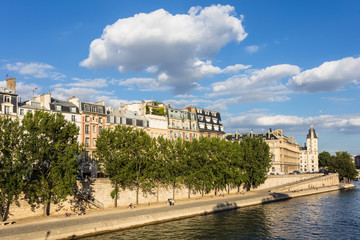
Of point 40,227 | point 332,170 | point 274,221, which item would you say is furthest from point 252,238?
point 332,170

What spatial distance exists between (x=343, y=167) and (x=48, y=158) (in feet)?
413

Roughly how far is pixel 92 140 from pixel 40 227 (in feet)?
111

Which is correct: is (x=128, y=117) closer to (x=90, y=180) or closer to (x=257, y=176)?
(x=90, y=180)

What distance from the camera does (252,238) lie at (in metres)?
44.6

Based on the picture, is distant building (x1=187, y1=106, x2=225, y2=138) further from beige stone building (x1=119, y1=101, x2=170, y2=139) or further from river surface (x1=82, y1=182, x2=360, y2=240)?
river surface (x1=82, y1=182, x2=360, y2=240)

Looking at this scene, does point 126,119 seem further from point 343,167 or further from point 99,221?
point 343,167

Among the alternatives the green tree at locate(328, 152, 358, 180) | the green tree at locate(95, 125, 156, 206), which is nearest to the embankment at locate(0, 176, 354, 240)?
the green tree at locate(95, 125, 156, 206)

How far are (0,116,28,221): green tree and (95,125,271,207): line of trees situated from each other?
16.4 metres

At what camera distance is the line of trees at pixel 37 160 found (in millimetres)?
48594

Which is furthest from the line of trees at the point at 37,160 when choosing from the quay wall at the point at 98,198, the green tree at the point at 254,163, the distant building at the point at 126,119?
the green tree at the point at 254,163

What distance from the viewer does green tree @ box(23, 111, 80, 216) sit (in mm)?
51438

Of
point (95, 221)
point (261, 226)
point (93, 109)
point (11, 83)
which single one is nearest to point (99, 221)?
point (95, 221)

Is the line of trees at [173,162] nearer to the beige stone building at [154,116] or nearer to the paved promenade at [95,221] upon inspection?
the paved promenade at [95,221]

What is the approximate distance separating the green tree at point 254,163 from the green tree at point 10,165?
194 feet
